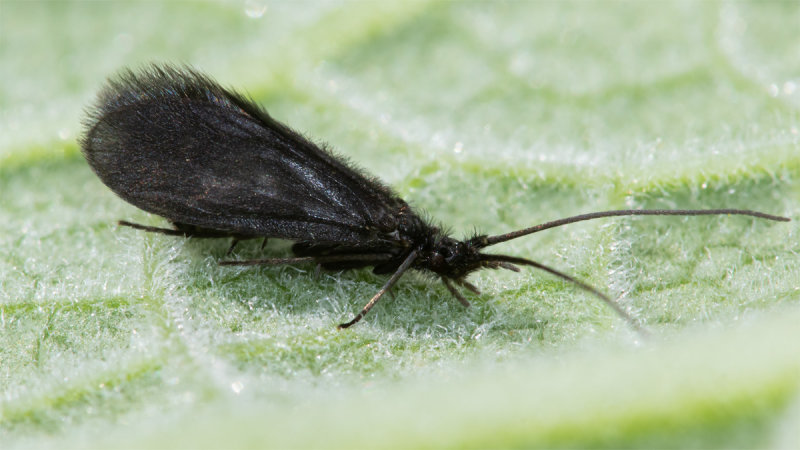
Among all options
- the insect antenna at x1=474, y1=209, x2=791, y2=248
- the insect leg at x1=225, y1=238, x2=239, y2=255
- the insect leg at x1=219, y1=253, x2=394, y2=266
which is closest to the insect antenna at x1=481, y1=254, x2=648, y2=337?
the insect antenna at x1=474, y1=209, x2=791, y2=248

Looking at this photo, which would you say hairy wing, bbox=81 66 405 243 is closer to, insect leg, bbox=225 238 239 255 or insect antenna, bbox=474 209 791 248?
insect leg, bbox=225 238 239 255

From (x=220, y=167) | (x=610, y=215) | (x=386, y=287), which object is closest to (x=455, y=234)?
(x=386, y=287)

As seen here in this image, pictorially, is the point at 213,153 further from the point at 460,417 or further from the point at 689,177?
the point at 689,177

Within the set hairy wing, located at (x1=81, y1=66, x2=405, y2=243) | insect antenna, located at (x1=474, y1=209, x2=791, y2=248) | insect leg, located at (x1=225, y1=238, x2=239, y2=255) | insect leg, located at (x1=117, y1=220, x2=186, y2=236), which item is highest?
insect antenna, located at (x1=474, y1=209, x2=791, y2=248)

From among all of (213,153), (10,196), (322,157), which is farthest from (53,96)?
(322,157)

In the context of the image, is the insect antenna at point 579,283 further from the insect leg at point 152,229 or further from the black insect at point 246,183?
the insect leg at point 152,229

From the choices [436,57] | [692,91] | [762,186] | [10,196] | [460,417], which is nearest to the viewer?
[460,417]

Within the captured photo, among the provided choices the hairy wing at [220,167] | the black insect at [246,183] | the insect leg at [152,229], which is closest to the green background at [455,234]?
the insect leg at [152,229]
